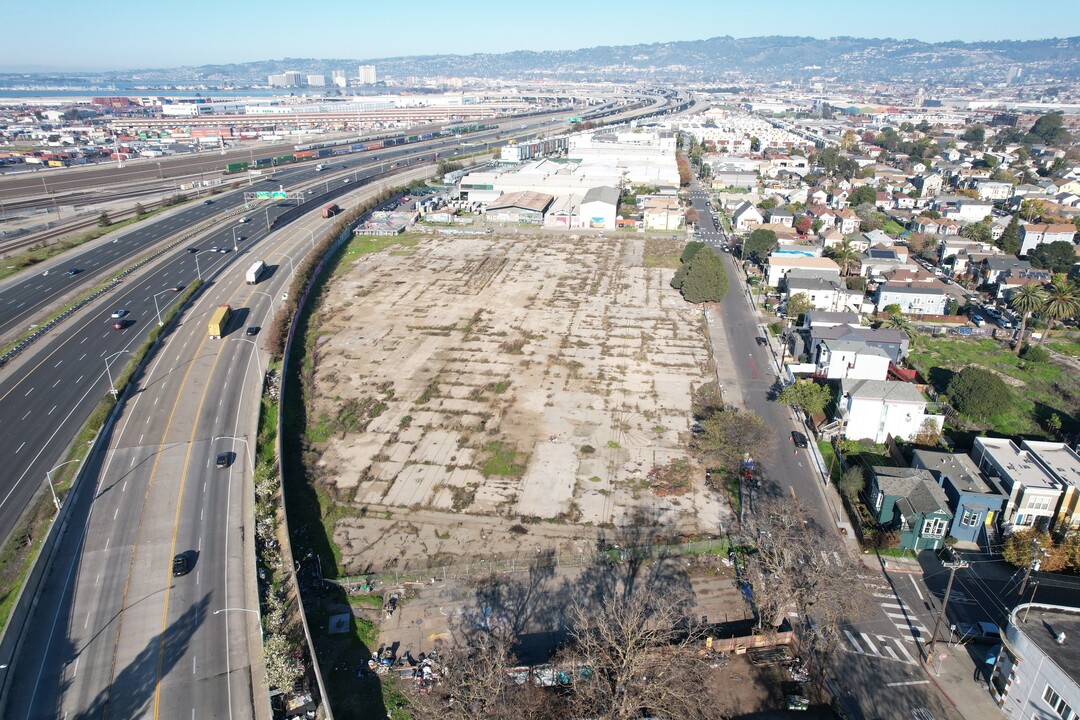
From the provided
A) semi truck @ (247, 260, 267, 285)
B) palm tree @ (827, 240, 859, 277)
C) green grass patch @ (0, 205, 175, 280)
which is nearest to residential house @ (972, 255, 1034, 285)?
palm tree @ (827, 240, 859, 277)

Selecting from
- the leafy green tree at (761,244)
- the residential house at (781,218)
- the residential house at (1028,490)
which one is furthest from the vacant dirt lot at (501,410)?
the residential house at (781,218)

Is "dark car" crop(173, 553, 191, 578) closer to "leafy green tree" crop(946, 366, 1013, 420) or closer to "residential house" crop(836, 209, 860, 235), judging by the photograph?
"leafy green tree" crop(946, 366, 1013, 420)

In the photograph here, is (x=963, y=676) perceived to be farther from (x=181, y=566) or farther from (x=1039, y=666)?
(x=181, y=566)

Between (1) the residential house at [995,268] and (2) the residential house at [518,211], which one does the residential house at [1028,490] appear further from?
(2) the residential house at [518,211]

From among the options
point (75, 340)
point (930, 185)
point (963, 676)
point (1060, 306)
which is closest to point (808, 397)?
point (963, 676)

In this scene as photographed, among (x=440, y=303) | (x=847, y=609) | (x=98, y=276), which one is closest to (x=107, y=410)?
(x=440, y=303)

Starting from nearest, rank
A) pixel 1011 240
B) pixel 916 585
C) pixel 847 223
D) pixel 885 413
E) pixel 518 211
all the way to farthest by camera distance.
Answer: pixel 916 585 < pixel 885 413 < pixel 1011 240 < pixel 847 223 < pixel 518 211
